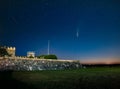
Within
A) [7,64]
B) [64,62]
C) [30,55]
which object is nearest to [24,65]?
[7,64]

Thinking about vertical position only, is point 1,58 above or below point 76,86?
above

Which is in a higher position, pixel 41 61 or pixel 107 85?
pixel 41 61

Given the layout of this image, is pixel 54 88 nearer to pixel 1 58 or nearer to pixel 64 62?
pixel 1 58

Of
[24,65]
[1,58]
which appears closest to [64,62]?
[24,65]

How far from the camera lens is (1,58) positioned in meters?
90.2

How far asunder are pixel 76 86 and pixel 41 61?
48.2 m

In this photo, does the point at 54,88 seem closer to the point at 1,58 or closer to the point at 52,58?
the point at 1,58

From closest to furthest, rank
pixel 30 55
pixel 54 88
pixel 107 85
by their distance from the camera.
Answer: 1. pixel 54 88
2. pixel 107 85
3. pixel 30 55

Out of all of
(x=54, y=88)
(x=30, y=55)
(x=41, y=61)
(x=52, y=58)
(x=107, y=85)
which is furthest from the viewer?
(x=30, y=55)

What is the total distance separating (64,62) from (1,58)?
21.9m

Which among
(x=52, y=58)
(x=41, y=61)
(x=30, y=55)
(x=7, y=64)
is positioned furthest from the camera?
(x=30, y=55)

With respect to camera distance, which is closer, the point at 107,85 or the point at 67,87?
the point at 67,87

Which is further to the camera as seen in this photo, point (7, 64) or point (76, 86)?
point (7, 64)

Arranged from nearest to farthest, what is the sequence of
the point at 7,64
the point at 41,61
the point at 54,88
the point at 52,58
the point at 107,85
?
1. the point at 54,88
2. the point at 107,85
3. the point at 7,64
4. the point at 41,61
5. the point at 52,58
